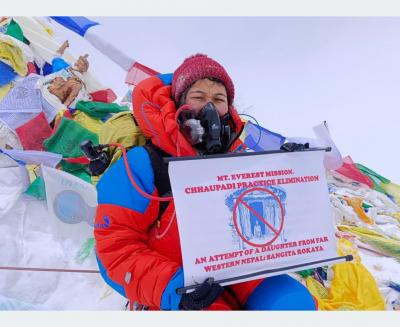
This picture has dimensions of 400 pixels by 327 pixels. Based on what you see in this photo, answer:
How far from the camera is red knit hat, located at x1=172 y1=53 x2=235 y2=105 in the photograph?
1229 millimetres

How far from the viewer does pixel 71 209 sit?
2.11 meters

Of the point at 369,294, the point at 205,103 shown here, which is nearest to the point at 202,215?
the point at 205,103

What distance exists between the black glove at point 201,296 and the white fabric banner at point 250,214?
0.09 ft

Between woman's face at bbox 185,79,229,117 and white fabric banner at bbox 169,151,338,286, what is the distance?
298 millimetres

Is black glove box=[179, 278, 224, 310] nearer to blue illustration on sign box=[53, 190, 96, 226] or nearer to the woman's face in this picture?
the woman's face

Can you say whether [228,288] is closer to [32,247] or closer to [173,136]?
[173,136]

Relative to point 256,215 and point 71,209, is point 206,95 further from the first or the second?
point 71,209

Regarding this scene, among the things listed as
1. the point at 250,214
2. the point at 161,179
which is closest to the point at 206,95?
the point at 161,179

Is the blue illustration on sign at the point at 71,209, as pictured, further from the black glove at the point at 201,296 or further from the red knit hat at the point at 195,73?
the black glove at the point at 201,296

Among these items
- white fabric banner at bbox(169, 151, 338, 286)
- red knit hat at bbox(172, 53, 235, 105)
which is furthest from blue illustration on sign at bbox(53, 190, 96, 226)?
white fabric banner at bbox(169, 151, 338, 286)

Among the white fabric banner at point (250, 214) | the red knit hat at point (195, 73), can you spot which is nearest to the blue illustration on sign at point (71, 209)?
the red knit hat at point (195, 73)

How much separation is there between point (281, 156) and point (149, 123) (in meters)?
0.47

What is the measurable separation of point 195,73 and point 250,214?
58 centimetres

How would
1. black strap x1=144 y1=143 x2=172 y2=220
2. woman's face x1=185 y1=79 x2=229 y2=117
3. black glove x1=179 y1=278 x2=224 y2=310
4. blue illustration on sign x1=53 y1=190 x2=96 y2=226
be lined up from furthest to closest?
blue illustration on sign x1=53 y1=190 x2=96 y2=226 → woman's face x1=185 y1=79 x2=229 y2=117 → black strap x1=144 y1=143 x2=172 y2=220 → black glove x1=179 y1=278 x2=224 y2=310
